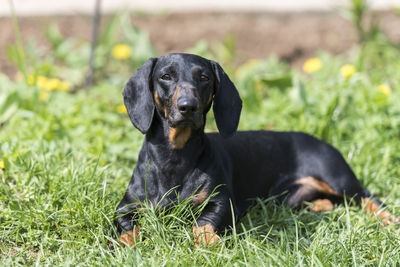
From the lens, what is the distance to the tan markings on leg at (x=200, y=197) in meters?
2.99


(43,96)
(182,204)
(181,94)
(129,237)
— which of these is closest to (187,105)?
(181,94)

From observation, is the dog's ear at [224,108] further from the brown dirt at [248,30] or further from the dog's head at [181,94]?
the brown dirt at [248,30]

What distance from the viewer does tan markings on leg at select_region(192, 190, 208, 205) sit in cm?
299

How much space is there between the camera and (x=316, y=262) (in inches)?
101

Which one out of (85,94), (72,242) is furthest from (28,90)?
(72,242)

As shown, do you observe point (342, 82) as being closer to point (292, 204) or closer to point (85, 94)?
point (292, 204)

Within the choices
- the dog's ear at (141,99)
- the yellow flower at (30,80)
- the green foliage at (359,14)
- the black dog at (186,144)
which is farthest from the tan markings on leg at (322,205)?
the green foliage at (359,14)

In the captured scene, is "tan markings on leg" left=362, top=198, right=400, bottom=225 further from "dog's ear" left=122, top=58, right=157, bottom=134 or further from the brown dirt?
the brown dirt

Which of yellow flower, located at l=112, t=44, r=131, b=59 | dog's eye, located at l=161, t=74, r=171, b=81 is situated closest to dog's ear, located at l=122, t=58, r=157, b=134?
dog's eye, located at l=161, t=74, r=171, b=81

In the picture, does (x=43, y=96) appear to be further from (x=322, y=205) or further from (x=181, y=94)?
(x=322, y=205)

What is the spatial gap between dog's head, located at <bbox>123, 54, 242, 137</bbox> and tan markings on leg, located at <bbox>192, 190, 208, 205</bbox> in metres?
0.38

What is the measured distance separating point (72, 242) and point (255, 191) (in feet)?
4.56

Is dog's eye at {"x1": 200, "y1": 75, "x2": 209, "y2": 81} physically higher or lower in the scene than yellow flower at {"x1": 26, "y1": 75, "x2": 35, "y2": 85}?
higher

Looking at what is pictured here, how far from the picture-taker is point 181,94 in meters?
2.69
